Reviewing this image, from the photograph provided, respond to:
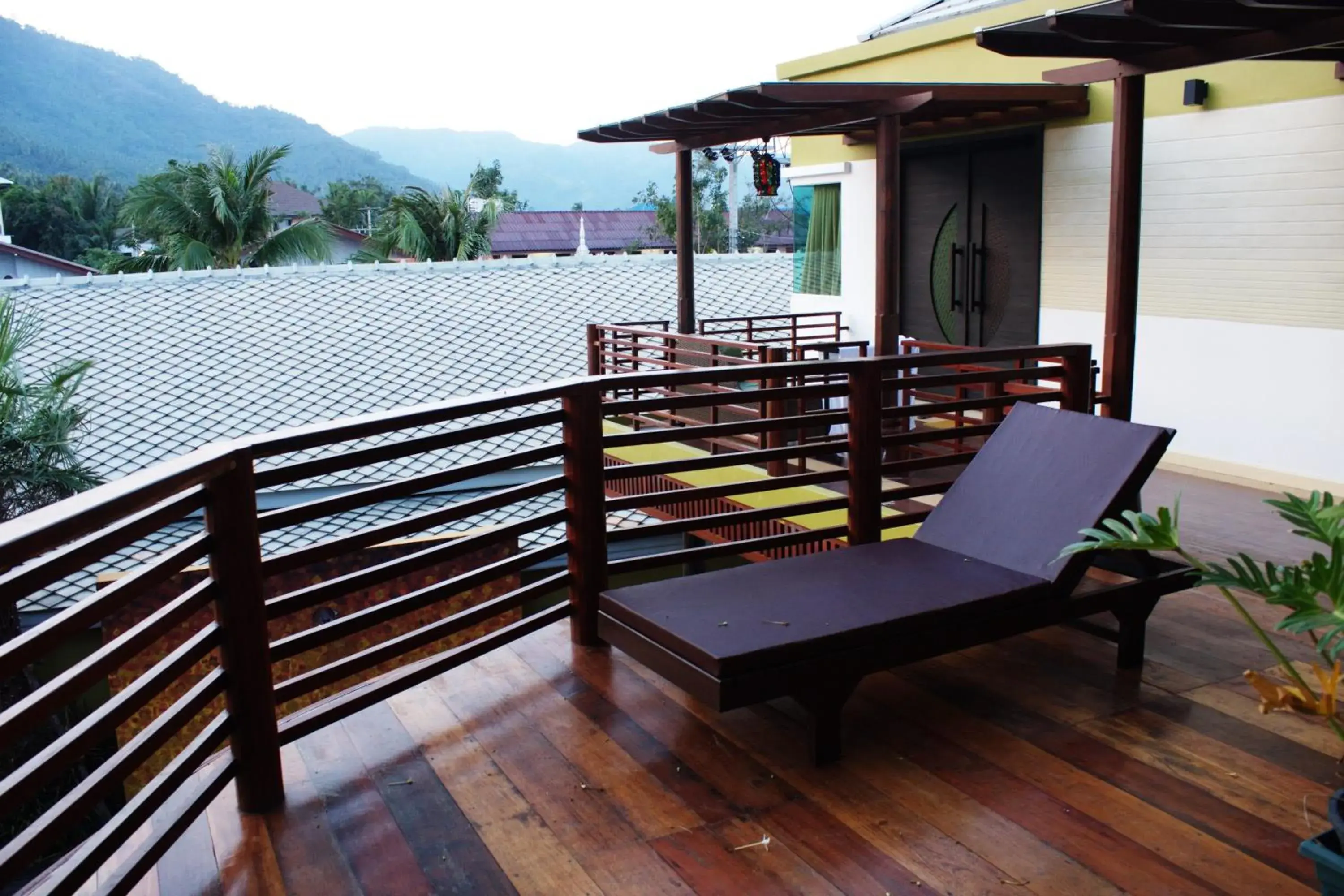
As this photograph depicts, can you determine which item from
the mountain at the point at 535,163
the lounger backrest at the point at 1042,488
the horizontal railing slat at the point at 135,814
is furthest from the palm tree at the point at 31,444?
the mountain at the point at 535,163

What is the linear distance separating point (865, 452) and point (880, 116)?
14.6 ft

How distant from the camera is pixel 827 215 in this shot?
12.5 meters

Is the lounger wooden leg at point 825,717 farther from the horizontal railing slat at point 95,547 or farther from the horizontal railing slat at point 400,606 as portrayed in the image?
the horizontal railing slat at point 95,547

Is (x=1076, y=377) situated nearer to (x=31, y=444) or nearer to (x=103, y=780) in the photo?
(x=103, y=780)

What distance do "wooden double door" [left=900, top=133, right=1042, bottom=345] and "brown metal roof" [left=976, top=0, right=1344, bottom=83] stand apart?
4041mm

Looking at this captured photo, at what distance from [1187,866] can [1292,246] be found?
622 centimetres

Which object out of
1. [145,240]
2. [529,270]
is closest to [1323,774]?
[529,270]

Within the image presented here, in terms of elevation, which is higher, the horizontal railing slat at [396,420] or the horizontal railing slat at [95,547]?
the horizontal railing slat at [396,420]

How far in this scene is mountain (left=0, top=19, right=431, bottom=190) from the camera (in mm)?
64688

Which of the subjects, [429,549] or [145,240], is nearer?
[429,549]

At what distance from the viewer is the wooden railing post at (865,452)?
4.35 m

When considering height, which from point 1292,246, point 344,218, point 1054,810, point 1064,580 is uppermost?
point 344,218

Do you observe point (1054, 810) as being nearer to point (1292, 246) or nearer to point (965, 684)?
point (965, 684)

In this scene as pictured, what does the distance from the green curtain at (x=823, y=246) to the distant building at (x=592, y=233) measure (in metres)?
34.2
